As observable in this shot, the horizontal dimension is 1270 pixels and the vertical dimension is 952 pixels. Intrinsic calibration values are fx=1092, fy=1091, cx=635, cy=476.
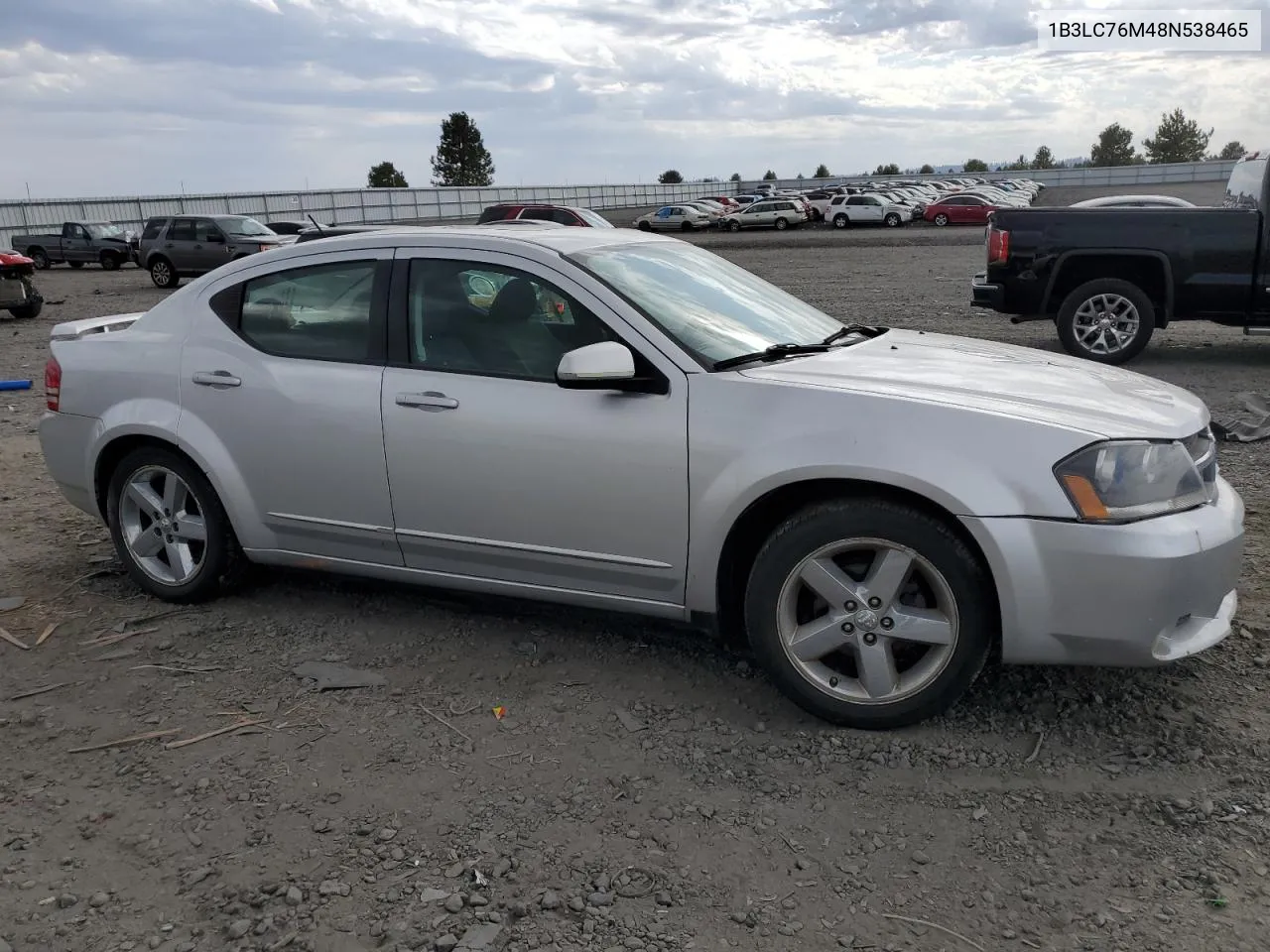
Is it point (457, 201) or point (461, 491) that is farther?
point (457, 201)

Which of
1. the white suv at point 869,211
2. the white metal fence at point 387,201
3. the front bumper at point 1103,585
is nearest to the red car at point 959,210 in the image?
the white suv at point 869,211

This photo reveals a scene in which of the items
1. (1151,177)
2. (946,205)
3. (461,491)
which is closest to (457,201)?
(946,205)

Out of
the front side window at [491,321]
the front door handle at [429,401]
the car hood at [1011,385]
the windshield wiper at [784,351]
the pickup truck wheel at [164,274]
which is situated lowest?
the pickup truck wheel at [164,274]

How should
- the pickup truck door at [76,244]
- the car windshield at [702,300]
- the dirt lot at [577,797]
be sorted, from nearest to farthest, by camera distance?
the dirt lot at [577,797] → the car windshield at [702,300] → the pickup truck door at [76,244]

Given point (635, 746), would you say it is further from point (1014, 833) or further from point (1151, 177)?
point (1151, 177)

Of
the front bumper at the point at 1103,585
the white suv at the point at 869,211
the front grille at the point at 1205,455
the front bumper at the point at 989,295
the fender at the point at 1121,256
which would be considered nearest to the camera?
the front bumper at the point at 1103,585

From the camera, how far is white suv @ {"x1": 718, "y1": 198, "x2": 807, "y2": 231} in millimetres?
48688

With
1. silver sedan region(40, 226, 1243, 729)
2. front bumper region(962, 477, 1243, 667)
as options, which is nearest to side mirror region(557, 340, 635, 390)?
silver sedan region(40, 226, 1243, 729)

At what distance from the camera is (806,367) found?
3.84 metres

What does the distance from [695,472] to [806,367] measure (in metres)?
0.57

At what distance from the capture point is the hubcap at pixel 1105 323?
1050 centimetres

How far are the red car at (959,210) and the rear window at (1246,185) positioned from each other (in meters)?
35.4

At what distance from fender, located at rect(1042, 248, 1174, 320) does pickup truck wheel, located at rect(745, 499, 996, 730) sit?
318 inches

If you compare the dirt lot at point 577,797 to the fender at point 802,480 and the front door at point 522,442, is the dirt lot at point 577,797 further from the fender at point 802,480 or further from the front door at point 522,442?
the fender at point 802,480
